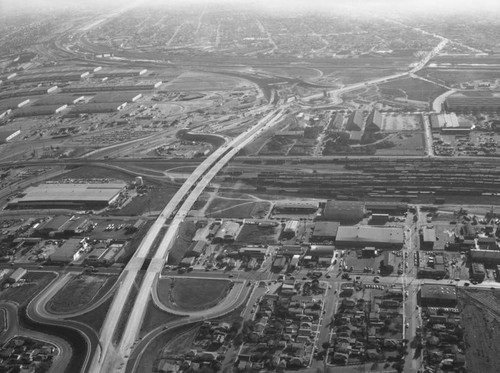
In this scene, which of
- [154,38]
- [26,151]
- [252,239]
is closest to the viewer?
[252,239]

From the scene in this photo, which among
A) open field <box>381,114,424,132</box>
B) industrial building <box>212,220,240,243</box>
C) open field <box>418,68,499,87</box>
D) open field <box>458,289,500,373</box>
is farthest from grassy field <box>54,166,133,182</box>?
open field <box>418,68,499,87</box>

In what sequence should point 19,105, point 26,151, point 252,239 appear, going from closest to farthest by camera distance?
point 252,239
point 26,151
point 19,105

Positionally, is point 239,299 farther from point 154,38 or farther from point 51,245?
point 154,38

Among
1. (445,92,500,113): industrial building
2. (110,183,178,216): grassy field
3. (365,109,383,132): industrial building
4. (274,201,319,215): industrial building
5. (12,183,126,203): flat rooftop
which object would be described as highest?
(12,183,126,203): flat rooftop

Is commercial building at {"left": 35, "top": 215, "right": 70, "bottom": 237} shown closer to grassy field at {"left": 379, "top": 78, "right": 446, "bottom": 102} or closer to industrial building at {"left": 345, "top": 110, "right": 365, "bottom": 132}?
industrial building at {"left": 345, "top": 110, "right": 365, "bottom": 132}

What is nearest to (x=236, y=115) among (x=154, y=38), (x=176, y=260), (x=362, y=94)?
(x=362, y=94)

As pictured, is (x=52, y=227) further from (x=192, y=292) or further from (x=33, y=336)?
(x=192, y=292)

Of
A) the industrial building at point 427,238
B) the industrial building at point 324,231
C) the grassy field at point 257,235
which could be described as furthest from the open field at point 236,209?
the industrial building at point 427,238

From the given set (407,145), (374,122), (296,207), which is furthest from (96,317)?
(374,122)
